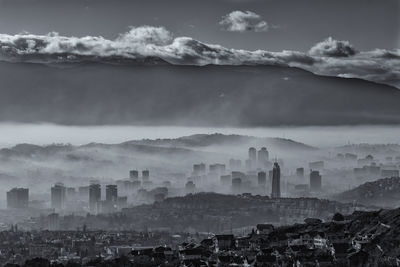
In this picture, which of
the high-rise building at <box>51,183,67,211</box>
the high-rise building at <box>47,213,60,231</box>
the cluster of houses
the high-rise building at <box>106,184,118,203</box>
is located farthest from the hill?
the cluster of houses

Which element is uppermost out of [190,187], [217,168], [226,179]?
[217,168]

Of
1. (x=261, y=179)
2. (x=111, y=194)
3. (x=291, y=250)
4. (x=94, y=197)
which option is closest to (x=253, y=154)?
(x=261, y=179)

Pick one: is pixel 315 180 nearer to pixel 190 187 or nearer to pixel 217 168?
pixel 190 187

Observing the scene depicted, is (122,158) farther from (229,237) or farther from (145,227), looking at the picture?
(229,237)

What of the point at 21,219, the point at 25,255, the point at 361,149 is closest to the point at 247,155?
the point at 361,149

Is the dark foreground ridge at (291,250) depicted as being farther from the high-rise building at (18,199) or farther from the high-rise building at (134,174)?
the high-rise building at (134,174)

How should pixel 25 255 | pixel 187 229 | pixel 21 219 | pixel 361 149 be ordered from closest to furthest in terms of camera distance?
pixel 25 255 → pixel 187 229 → pixel 21 219 → pixel 361 149
